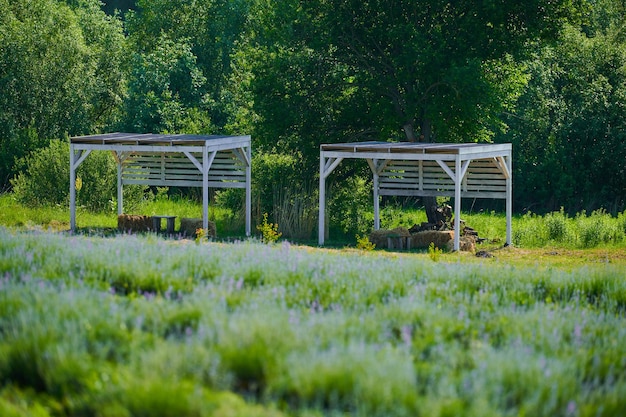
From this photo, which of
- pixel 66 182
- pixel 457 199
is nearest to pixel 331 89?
pixel 457 199

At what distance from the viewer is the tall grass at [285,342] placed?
572 cm

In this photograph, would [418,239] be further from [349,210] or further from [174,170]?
[174,170]

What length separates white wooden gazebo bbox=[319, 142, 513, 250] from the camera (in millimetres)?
21062

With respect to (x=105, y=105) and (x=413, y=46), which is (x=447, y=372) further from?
(x=105, y=105)

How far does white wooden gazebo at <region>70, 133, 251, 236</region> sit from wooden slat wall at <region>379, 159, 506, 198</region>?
343 centimetres

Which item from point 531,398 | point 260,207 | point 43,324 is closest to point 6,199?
point 260,207

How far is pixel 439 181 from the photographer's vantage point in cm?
2302

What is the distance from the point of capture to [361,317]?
24.4 ft

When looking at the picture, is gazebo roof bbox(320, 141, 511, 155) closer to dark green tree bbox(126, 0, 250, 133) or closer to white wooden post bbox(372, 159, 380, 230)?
white wooden post bbox(372, 159, 380, 230)

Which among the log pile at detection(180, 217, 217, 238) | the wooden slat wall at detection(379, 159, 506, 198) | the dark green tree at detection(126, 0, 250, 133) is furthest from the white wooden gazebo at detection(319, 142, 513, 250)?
the dark green tree at detection(126, 0, 250, 133)

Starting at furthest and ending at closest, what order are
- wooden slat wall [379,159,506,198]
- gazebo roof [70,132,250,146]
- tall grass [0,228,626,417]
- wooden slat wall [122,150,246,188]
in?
wooden slat wall [122,150,246,188]
wooden slat wall [379,159,506,198]
gazebo roof [70,132,250,146]
tall grass [0,228,626,417]

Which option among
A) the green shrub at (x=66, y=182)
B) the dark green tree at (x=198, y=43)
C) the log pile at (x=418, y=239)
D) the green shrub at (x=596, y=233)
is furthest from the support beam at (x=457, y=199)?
the dark green tree at (x=198, y=43)

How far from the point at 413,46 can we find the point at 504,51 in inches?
96.3

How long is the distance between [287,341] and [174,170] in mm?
18189
